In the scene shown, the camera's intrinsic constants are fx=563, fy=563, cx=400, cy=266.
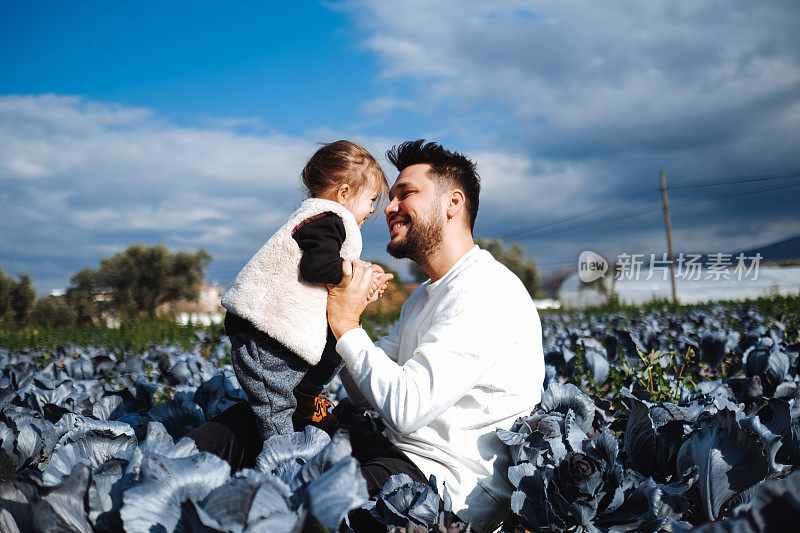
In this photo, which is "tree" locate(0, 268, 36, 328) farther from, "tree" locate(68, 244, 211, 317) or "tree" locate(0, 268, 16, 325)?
"tree" locate(68, 244, 211, 317)

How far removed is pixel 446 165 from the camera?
2619 millimetres

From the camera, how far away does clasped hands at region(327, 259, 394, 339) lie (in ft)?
6.87

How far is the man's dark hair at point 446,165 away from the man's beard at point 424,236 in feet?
0.64

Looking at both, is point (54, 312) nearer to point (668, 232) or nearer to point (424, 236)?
point (424, 236)

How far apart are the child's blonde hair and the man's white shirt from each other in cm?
74

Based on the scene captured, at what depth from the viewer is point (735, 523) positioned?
906 millimetres

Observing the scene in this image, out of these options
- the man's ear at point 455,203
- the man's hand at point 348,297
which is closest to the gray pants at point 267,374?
the man's hand at point 348,297

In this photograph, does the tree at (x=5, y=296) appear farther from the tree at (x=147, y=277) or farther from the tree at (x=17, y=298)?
the tree at (x=147, y=277)

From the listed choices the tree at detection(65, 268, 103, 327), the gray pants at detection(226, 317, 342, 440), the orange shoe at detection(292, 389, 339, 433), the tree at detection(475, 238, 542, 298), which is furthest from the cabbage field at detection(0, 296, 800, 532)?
the tree at detection(475, 238, 542, 298)

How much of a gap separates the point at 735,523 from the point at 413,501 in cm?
78

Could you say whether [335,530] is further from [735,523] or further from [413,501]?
[735,523]

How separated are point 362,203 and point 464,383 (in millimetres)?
1120

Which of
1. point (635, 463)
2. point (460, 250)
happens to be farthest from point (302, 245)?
point (635, 463)

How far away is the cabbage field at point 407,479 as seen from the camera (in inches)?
42.5
